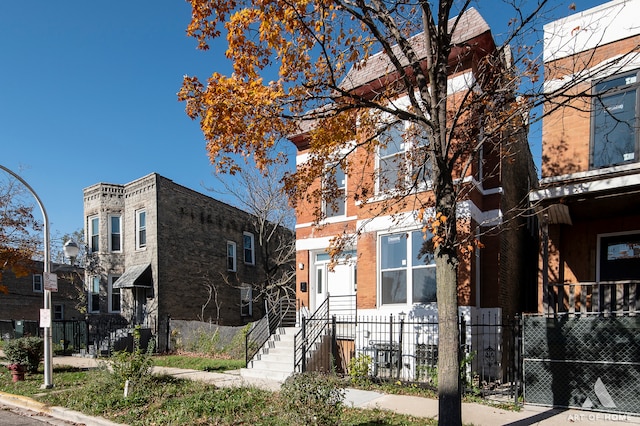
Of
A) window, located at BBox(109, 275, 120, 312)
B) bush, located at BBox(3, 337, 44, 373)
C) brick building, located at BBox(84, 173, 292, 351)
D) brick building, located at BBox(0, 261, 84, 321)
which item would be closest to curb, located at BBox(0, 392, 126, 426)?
bush, located at BBox(3, 337, 44, 373)

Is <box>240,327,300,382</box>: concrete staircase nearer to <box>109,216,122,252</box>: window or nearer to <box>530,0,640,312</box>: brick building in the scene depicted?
<box>530,0,640,312</box>: brick building

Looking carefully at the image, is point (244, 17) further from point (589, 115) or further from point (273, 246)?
point (273, 246)

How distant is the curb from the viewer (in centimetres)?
780

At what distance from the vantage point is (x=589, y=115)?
9.48 metres

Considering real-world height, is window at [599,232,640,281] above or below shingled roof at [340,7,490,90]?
below

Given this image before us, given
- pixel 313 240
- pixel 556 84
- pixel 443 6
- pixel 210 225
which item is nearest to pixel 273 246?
pixel 210 225

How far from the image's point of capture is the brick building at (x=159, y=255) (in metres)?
19.2

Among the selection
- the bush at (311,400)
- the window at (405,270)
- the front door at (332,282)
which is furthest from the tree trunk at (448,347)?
the front door at (332,282)

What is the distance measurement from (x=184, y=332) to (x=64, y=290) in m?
20.8

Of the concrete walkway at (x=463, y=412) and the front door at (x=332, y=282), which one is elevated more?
the front door at (x=332, y=282)

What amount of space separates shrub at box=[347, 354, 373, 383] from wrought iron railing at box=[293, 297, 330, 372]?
4.26 feet

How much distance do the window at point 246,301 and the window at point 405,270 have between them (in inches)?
551

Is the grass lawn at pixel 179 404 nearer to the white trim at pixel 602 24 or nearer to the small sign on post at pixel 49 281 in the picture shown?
the small sign on post at pixel 49 281

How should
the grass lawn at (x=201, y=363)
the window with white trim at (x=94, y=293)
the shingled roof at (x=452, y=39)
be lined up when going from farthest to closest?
the window with white trim at (x=94, y=293) → the grass lawn at (x=201, y=363) → the shingled roof at (x=452, y=39)
